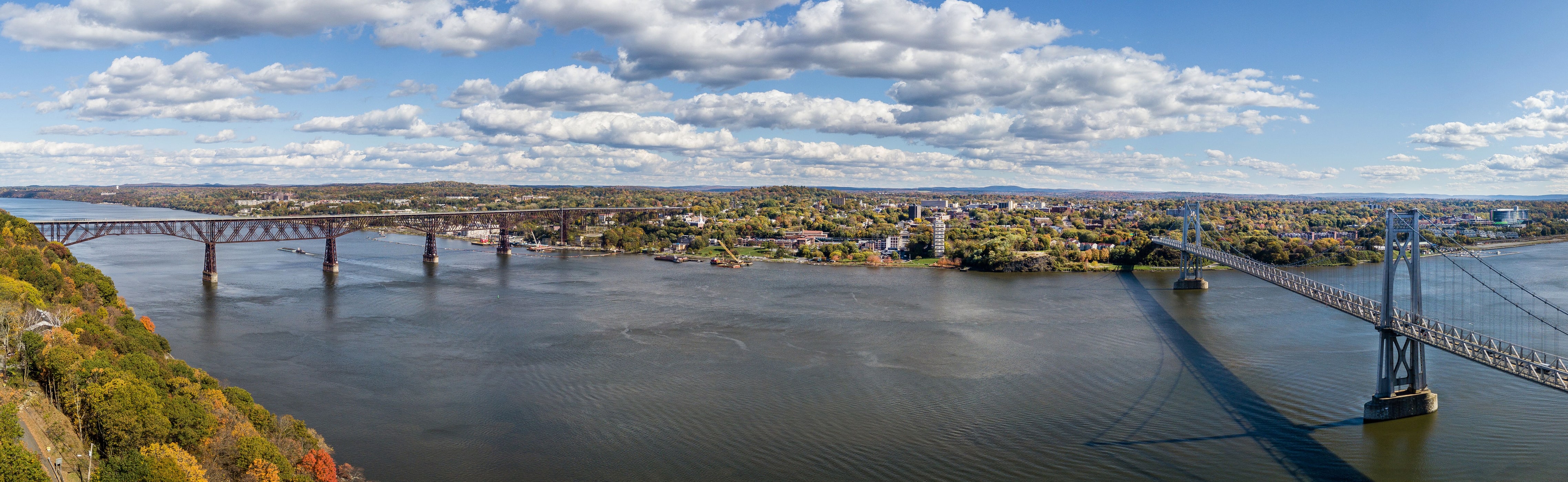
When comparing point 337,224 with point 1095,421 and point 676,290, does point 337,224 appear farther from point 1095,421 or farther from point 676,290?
point 1095,421

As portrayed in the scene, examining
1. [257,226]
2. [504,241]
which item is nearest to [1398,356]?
[257,226]

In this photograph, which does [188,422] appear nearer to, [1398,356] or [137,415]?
[137,415]

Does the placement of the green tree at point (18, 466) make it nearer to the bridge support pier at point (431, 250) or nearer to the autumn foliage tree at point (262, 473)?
the autumn foliage tree at point (262, 473)

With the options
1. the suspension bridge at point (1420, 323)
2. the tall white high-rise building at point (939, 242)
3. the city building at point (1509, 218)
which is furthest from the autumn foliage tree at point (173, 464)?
the city building at point (1509, 218)

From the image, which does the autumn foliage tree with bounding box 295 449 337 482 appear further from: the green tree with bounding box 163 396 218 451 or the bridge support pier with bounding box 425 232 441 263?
the bridge support pier with bounding box 425 232 441 263

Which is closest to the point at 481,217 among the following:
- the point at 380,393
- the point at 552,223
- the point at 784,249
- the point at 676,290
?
the point at 552,223

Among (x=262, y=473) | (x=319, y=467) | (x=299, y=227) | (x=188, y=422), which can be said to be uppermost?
(x=299, y=227)

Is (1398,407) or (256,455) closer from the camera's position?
(256,455)
